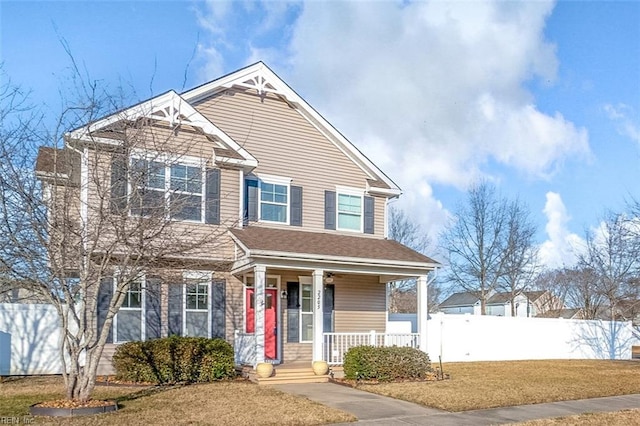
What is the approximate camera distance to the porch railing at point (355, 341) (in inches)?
653

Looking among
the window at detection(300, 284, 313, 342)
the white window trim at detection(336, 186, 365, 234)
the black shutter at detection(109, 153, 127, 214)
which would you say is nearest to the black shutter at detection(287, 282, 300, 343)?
the window at detection(300, 284, 313, 342)

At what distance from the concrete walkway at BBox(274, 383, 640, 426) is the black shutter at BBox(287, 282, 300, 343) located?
393cm

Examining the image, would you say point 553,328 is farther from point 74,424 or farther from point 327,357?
point 74,424

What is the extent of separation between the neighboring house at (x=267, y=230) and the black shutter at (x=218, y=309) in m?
0.03

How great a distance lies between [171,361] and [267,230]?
4.72 meters

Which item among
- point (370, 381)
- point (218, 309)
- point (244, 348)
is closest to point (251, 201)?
point (218, 309)

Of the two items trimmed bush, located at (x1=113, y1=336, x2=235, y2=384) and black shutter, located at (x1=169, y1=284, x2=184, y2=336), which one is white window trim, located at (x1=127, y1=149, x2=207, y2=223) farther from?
trimmed bush, located at (x1=113, y1=336, x2=235, y2=384)

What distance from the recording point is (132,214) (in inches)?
439

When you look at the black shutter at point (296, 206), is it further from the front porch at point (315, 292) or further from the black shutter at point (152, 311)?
the black shutter at point (152, 311)

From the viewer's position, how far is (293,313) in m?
17.8

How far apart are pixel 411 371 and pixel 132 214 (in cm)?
821

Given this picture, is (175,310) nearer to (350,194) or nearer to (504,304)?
(350,194)

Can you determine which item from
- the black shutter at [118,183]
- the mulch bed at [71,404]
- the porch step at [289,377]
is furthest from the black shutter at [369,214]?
the mulch bed at [71,404]

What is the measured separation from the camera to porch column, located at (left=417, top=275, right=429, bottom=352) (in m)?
17.2
